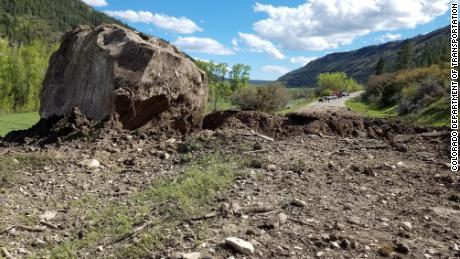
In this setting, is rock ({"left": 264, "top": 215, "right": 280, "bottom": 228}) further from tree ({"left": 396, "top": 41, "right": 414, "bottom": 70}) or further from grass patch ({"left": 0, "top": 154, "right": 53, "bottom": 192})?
tree ({"left": 396, "top": 41, "right": 414, "bottom": 70})

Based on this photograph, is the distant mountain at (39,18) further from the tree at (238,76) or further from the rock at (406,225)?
the rock at (406,225)

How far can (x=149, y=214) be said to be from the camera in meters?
5.07

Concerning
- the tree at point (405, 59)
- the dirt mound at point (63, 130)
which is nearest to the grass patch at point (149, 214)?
the dirt mound at point (63, 130)

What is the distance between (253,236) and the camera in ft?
14.3

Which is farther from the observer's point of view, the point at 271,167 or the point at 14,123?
the point at 14,123

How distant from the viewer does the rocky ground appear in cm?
432

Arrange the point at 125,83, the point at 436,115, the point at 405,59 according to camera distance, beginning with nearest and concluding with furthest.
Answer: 1. the point at 125,83
2. the point at 436,115
3. the point at 405,59

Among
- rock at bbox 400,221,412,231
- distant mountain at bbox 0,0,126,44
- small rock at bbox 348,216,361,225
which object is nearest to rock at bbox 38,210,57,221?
small rock at bbox 348,216,361,225

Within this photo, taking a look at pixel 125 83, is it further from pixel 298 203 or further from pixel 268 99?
pixel 268 99

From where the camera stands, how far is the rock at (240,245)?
4.01 meters

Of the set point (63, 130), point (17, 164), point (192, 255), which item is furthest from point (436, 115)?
point (192, 255)

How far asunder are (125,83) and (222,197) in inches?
183

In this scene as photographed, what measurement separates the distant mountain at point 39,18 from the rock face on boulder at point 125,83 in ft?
424

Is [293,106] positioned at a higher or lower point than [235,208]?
lower
